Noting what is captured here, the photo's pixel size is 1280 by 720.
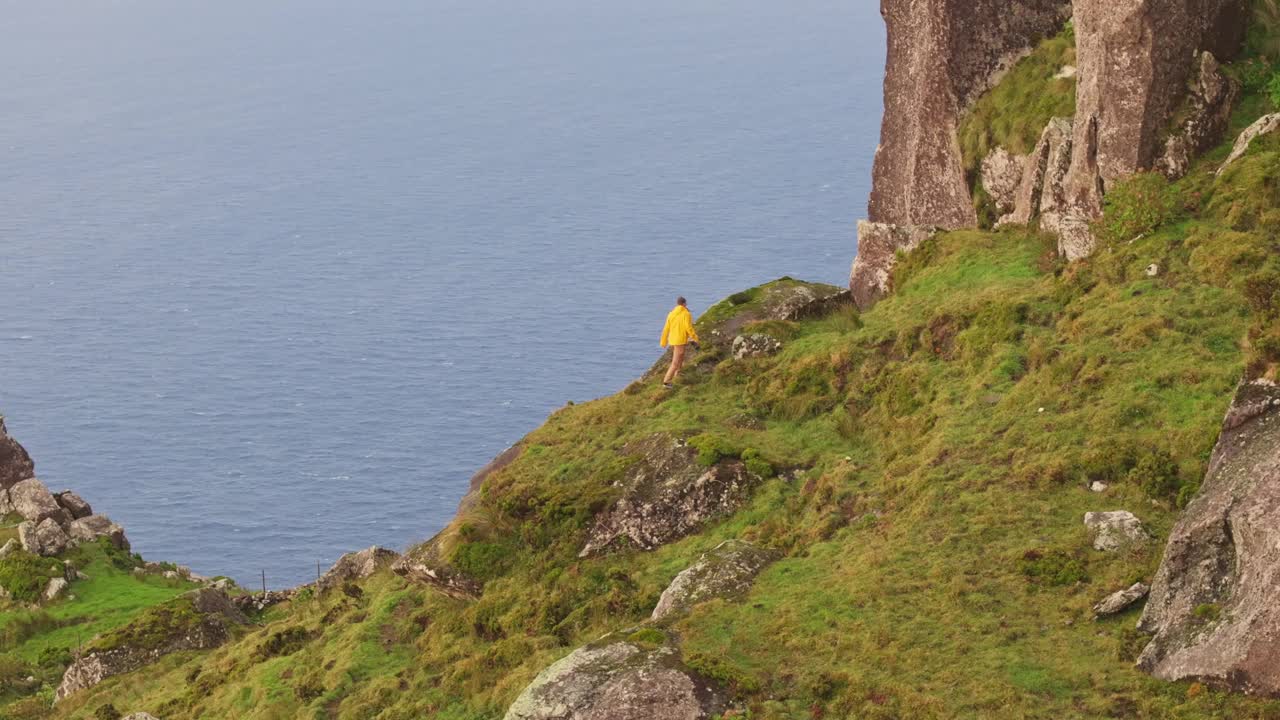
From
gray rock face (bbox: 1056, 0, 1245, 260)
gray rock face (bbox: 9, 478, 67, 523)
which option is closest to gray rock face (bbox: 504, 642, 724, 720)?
gray rock face (bbox: 1056, 0, 1245, 260)

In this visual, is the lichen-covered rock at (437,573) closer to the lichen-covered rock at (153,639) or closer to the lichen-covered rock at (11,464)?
the lichen-covered rock at (153,639)

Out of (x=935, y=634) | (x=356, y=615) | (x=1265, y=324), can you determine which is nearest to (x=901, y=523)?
(x=935, y=634)

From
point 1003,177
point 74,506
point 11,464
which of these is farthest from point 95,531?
point 1003,177

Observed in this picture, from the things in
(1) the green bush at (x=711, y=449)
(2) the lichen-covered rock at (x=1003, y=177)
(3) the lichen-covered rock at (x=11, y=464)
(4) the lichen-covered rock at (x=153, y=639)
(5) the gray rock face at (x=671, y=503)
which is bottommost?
(4) the lichen-covered rock at (x=153, y=639)

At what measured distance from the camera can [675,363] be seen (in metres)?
52.1

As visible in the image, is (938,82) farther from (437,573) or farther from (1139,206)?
(437,573)

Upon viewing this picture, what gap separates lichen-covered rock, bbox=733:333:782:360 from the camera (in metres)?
53.5

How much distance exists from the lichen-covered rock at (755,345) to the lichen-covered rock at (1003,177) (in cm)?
988

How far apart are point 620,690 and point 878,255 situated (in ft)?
104

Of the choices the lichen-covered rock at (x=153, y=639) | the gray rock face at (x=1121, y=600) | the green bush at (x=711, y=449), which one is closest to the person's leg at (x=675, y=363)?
the green bush at (x=711, y=449)

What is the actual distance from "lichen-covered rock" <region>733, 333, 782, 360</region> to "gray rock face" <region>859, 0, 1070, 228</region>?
963 cm

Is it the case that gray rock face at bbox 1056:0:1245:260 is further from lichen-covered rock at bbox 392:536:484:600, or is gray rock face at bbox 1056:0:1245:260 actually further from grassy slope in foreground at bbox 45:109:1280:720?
lichen-covered rock at bbox 392:536:484:600

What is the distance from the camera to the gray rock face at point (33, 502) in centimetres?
7550

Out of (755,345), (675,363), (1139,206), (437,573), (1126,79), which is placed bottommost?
(437,573)
